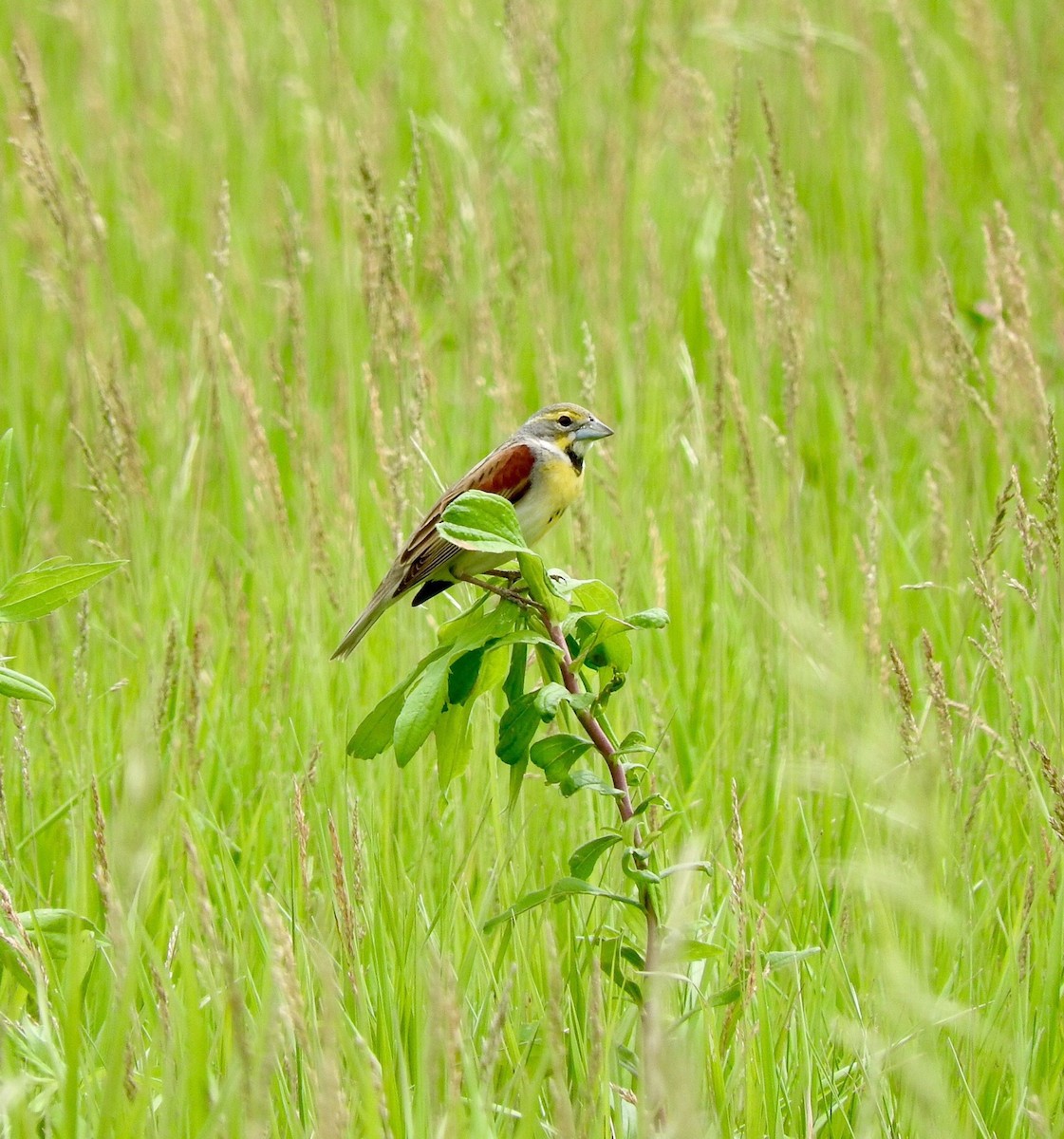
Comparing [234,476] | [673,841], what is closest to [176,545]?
[234,476]

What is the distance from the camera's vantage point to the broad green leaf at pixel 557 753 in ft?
6.18

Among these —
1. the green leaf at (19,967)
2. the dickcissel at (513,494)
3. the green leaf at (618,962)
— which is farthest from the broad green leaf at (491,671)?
the green leaf at (19,967)

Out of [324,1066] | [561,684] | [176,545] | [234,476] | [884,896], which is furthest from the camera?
[234,476]

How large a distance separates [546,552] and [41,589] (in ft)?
6.33

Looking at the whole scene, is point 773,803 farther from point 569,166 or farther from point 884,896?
point 569,166

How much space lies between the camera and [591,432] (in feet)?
10.6

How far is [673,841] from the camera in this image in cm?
281

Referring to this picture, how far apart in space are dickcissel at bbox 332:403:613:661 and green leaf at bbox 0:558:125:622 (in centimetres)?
67

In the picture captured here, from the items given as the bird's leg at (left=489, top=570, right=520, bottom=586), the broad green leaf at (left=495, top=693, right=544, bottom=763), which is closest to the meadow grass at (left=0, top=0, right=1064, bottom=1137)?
the broad green leaf at (left=495, top=693, right=544, bottom=763)

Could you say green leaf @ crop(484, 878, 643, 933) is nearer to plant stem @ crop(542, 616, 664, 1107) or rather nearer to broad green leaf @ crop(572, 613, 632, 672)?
plant stem @ crop(542, 616, 664, 1107)

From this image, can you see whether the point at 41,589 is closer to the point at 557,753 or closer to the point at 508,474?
the point at 557,753

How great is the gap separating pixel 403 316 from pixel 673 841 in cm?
119

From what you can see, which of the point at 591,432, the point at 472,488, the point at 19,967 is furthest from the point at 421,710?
the point at 591,432

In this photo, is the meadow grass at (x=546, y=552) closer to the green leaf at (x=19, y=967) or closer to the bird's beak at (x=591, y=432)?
the green leaf at (x=19, y=967)
